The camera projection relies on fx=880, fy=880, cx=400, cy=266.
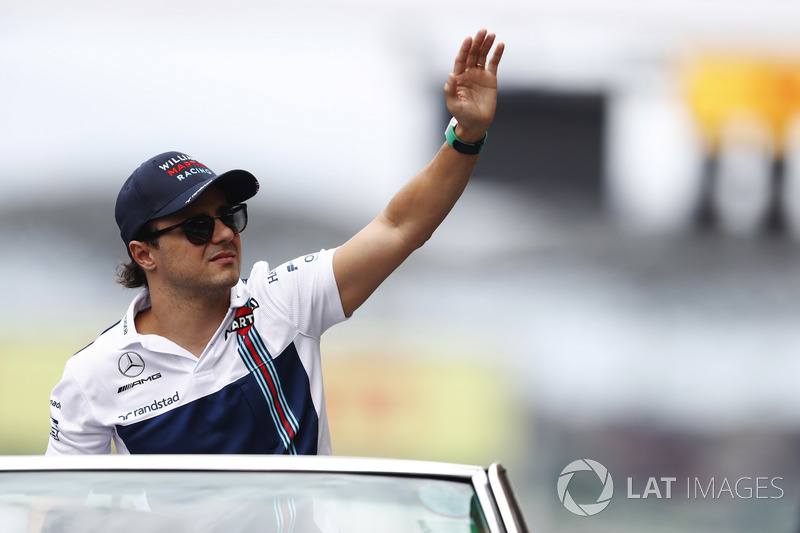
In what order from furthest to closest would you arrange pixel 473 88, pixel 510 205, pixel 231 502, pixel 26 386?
pixel 510 205
pixel 26 386
pixel 473 88
pixel 231 502

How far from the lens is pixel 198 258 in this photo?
1957mm

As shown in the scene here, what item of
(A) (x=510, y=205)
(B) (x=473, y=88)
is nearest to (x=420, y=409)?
(A) (x=510, y=205)

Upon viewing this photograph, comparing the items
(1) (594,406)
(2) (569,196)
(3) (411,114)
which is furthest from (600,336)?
(3) (411,114)

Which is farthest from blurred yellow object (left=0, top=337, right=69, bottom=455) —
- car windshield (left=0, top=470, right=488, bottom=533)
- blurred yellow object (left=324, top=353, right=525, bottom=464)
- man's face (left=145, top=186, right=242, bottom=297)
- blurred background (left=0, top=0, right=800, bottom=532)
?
car windshield (left=0, top=470, right=488, bottom=533)

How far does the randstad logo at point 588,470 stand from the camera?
3.81 metres

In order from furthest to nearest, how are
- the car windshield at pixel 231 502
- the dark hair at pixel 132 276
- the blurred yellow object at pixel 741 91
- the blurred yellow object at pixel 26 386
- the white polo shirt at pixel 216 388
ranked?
the blurred yellow object at pixel 741 91 → the blurred yellow object at pixel 26 386 → the dark hair at pixel 132 276 → the white polo shirt at pixel 216 388 → the car windshield at pixel 231 502

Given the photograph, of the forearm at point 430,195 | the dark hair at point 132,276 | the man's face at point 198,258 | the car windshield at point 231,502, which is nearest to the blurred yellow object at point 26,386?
the dark hair at point 132,276

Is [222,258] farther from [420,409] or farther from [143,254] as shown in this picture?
[420,409]

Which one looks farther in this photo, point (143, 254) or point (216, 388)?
point (143, 254)

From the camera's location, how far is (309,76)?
156 inches

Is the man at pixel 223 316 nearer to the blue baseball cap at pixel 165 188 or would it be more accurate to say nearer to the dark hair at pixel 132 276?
the blue baseball cap at pixel 165 188

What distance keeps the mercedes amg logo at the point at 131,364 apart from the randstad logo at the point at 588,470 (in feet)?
7.84

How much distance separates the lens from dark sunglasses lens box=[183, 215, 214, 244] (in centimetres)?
197

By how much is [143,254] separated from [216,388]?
0.40 m
